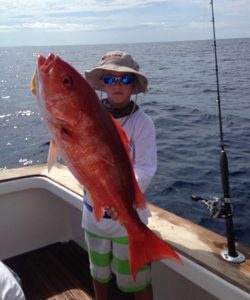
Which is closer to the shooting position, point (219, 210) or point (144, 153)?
point (144, 153)

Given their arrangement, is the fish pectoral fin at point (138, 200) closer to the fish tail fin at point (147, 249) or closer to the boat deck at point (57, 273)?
the fish tail fin at point (147, 249)

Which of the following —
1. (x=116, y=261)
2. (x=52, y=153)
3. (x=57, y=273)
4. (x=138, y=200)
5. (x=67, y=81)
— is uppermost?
(x=67, y=81)

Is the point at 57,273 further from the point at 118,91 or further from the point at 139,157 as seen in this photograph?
the point at 118,91

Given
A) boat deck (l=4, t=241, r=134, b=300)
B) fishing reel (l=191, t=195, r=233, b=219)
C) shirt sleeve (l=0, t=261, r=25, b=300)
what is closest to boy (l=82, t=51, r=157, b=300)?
fishing reel (l=191, t=195, r=233, b=219)

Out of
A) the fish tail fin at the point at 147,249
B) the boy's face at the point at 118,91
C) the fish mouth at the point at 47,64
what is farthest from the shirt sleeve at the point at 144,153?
the fish mouth at the point at 47,64

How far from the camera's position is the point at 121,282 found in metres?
2.97

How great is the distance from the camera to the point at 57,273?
171 inches

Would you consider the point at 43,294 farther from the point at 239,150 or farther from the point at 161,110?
the point at 161,110

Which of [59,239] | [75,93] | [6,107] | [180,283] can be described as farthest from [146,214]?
[6,107]

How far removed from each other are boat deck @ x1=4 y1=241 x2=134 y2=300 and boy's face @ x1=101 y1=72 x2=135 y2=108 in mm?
2073

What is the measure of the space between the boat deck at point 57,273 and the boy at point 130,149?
3.32ft

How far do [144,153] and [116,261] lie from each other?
86 centimetres

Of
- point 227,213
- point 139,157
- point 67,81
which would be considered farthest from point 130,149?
point 67,81

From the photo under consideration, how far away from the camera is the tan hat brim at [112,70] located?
2729 mm
